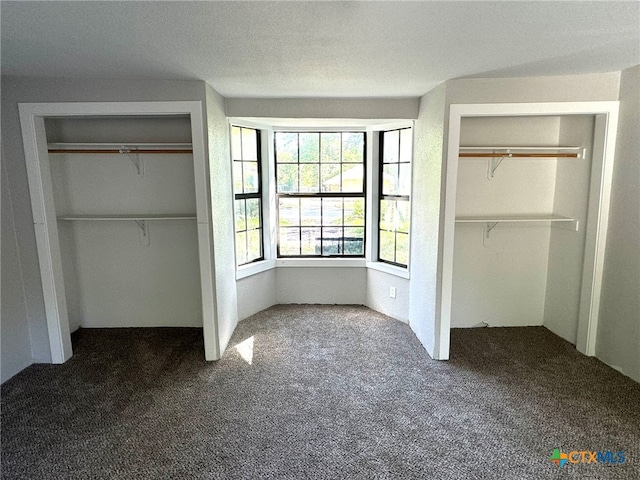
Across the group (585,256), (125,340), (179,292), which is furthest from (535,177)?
(125,340)

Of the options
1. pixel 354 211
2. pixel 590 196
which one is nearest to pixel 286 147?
pixel 354 211

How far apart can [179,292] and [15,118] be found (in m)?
1.95

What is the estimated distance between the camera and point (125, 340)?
3533 mm

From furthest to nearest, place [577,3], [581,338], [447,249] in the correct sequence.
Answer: [581,338] → [447,249] → [577,3]

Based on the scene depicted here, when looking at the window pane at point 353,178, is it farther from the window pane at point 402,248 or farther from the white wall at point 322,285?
the white wall at point 322,285

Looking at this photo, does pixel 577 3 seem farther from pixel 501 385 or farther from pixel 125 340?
pixel 125 340

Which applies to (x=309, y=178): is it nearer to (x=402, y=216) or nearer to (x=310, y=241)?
(x=310, y=241)

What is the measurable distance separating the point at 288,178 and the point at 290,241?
2.44 feet

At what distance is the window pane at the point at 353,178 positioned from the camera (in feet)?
13.9

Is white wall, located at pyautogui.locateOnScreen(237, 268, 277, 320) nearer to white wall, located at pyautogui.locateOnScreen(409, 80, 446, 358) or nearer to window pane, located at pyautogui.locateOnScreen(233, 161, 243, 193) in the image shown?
window pane, located at pyautogui.locateOnScreen(233, 161, 243, 193)

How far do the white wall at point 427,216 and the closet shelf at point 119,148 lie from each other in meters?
2.09

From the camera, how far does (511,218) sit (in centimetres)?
350

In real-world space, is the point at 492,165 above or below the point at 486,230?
above

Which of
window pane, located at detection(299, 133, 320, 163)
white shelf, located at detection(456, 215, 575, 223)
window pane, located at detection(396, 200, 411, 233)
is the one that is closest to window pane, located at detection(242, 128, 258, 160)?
window pane, located at detection(299, 133, 320, 163)
